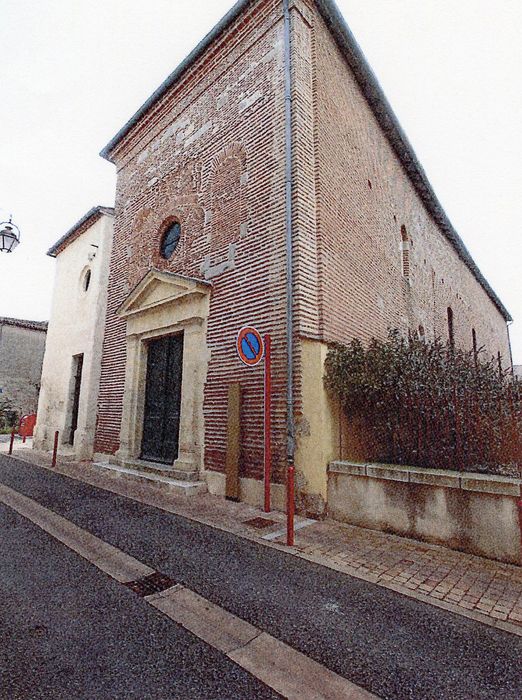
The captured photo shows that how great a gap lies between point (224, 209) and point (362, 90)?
17.1 feet

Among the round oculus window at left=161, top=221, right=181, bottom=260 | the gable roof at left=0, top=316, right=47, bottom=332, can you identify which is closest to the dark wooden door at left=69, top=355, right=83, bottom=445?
the round oculus window at left=161, top=221, right=181, bottom=260

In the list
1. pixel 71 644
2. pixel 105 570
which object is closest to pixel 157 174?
pixel 105 570

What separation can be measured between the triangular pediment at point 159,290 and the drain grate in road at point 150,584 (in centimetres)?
491

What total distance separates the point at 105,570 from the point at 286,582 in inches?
64.6

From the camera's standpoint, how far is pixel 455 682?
81.0 inches

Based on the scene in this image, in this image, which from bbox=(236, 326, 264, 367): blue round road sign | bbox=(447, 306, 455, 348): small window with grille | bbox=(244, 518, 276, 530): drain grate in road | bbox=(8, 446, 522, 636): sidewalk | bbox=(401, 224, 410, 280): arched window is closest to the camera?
bbox=(8, 446, 522, 636): sidewalk

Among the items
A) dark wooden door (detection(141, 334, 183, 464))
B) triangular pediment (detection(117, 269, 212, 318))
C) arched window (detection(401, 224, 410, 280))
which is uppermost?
arched window (detection(401, 224, 410, 280))

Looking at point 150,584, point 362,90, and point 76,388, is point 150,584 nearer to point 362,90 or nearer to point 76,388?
point 76,388

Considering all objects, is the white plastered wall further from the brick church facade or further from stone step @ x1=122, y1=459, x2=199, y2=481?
stone step @ x1=122, y1=459, x2=199, y2=481

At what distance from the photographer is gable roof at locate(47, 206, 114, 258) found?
11.2 meters

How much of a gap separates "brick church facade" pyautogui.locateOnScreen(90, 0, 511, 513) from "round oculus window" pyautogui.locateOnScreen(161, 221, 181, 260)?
2.1 inches

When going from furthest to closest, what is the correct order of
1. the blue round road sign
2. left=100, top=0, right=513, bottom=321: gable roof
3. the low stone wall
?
1. left=100, top=0, right=513, bottom=321: gable roof
2. the blue round road sign
3. the low stone wall

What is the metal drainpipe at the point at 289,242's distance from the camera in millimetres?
5328

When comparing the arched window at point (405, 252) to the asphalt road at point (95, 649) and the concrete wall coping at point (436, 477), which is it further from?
the asphalt road at point (95, 649)
